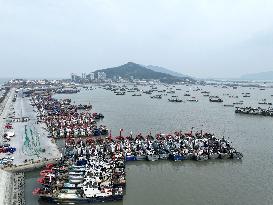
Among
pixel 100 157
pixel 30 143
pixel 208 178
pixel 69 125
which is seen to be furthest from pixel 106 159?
pixel 69 125

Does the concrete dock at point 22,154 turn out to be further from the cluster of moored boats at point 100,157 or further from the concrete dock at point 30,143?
the cluster of moored boats at point 100,157

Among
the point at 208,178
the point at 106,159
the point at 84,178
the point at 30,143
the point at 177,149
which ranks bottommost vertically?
the point at 208,178

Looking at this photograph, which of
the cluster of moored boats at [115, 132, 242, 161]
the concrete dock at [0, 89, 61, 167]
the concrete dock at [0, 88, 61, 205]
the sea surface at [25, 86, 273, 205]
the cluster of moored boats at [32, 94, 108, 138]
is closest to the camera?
the concrete dock at [0, 88, 61, 205]

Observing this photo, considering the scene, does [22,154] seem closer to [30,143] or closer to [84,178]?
[30,143]

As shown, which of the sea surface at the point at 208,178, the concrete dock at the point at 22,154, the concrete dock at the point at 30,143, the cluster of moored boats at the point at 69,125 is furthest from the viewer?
the cluster of moored boats at the point at 69,125

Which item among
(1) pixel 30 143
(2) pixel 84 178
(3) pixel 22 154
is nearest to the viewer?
(2) pixel 84 178

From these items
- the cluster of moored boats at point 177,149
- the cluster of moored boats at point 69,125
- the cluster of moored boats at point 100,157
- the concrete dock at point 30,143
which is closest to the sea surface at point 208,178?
the cluster of moored boats at point 177,149

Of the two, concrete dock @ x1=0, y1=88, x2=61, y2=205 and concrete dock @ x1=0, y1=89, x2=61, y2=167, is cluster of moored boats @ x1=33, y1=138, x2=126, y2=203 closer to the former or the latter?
concrete dock @ x1=0, y1=88, x2=61, y2=205

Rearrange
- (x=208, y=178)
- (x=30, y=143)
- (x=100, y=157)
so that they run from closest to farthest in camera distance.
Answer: (x=208, y=178) → (x=100, y=157) → (x=30, y=143)

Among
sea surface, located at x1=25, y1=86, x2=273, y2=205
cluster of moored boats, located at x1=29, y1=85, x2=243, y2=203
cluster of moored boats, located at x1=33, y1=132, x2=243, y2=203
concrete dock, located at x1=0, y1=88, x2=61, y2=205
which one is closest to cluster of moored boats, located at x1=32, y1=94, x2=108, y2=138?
cluster of moored boats, located at x1=29, y1=85, x2=243, y2=203

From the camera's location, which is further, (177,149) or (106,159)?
(177,149)

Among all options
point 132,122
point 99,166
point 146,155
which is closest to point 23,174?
point 99,166

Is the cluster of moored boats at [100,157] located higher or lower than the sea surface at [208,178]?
higher
